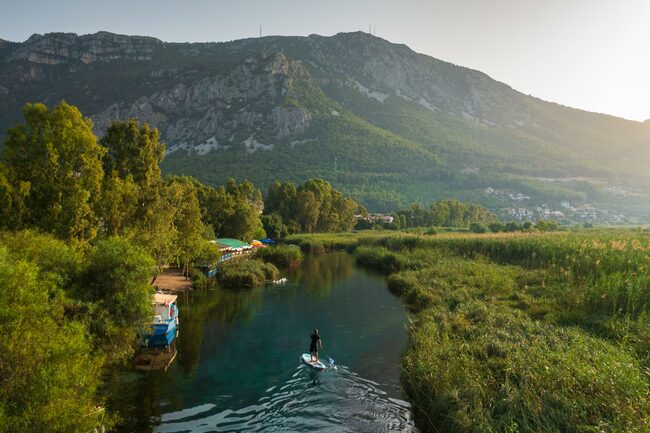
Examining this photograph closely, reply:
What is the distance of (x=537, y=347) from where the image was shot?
17.1 meters

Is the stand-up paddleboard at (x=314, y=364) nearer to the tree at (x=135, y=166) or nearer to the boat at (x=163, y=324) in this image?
the boat at (x=163, y=324)

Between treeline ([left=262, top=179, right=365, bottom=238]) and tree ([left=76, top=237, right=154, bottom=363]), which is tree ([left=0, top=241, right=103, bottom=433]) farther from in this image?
treeline ([left=262, top=179, right=365, bottom=238])

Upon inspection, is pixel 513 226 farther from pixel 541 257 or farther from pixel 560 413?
pixel 560 413

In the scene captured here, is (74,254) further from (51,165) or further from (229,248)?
(229,248)

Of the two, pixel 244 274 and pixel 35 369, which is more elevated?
pixel 35 369

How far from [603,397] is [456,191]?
19405cm

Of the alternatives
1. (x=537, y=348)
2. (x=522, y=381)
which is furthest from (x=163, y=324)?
(x=537, y=348)

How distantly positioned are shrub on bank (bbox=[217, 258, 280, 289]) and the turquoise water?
7.12 metres

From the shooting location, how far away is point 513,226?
93.6m

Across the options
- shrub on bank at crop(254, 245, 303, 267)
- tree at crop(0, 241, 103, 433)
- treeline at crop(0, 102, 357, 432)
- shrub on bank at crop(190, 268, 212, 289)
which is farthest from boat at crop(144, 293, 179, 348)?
shrub on bank at crop(254, 245, 303, 267)

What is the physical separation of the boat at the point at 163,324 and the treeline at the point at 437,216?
99697 millimetres

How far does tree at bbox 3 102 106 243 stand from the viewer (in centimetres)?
2316

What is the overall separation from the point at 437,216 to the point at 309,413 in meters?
121

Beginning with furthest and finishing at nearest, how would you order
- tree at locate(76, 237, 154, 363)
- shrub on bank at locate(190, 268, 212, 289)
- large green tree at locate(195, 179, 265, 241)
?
large green tree at locate(195, 179, 265, 241), shrub on bank at locate(190, 268, 212, 289), tree at locate(76, 237, 154, 363)
